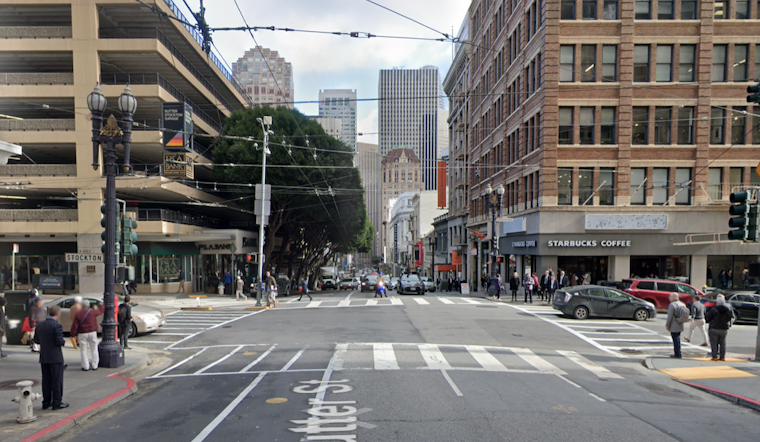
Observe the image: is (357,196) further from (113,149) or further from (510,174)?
(113,149)

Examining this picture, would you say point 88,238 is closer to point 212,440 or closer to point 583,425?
point 212,440

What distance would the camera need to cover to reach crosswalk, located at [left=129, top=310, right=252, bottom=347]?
16.2 metres

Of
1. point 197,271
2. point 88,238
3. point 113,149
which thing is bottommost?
point 197,271

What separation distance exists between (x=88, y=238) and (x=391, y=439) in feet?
106

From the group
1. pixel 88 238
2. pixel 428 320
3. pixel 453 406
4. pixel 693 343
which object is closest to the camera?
pixel 453 406

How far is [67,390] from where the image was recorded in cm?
949

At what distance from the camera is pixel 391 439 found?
21.7 ft

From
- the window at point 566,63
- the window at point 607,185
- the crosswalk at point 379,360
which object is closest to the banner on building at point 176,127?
the crosswalk at point 379,360

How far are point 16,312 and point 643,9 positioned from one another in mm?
33595

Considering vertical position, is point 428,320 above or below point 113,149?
below

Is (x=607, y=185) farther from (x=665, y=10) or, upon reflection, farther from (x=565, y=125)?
(x=665, y=10)

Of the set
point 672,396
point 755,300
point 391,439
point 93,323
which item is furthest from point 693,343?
point 93,323

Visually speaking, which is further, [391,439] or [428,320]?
[428,320]

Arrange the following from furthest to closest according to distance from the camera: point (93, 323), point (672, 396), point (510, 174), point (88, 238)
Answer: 1. point (510, 174)
2. point (88, 238)
3. point (93, 323)
4. point (672, 396)
